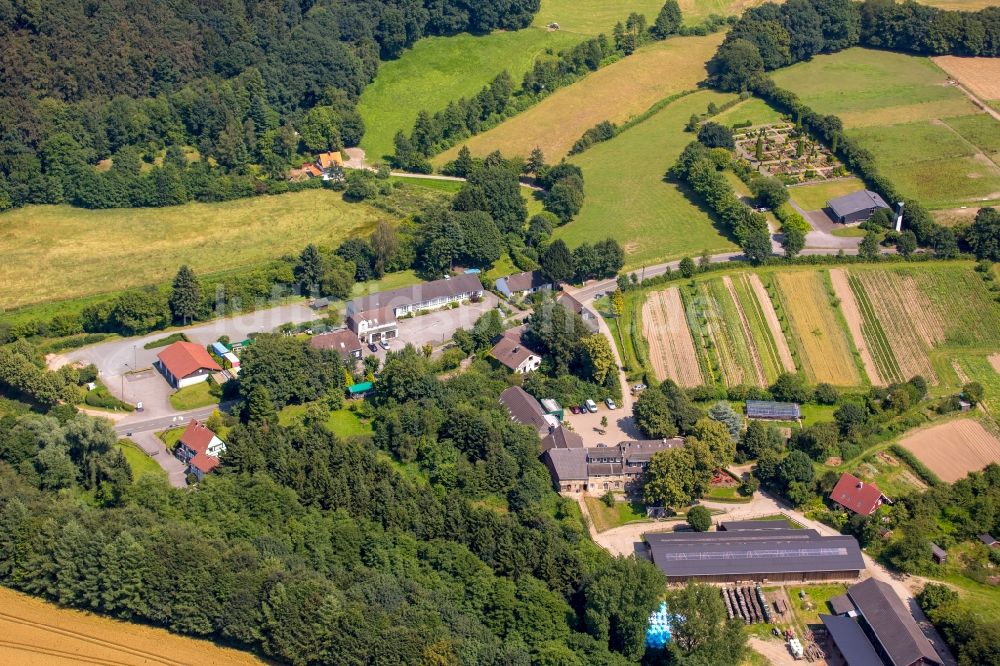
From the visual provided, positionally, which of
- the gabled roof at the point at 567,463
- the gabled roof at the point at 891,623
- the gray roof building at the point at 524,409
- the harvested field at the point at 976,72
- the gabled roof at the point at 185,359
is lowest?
the gabled roof at the point at 891,623

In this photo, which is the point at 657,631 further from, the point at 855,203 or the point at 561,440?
the point at 855,203

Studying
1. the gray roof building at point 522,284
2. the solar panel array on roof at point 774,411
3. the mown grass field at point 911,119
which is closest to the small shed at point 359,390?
the gray roof building at point 522,284

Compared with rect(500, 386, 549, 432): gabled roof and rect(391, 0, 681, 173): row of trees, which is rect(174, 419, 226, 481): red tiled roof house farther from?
rect(391, 0, 681, 173): row of trees

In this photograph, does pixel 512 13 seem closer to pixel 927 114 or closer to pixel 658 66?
pixel 658 66

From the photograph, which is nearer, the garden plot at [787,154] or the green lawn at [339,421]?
the green lawn at [339,421]

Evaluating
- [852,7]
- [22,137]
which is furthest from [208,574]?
[852,7]

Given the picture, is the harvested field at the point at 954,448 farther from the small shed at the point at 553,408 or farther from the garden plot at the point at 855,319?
the small shed at the point at 553,408

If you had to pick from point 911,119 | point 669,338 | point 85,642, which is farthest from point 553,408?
point 911,119
